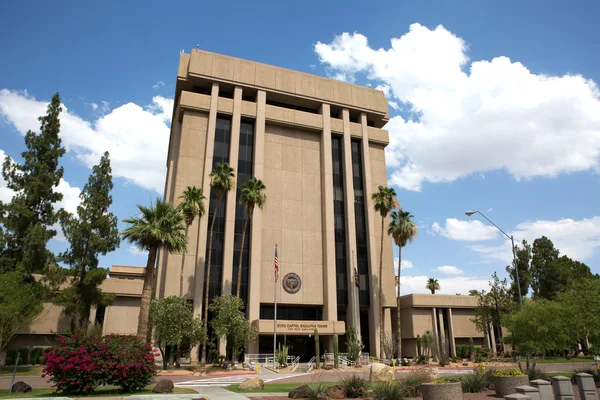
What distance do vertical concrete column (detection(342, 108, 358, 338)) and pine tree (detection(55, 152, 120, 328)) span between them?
2710 cm

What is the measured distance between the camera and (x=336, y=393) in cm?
1616

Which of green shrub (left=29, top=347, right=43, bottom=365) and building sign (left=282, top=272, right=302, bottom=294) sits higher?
building sign (left=282, top=272, right=302, bottom=294)

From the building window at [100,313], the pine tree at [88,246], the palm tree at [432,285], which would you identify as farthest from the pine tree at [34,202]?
the palm tree at [432,285]

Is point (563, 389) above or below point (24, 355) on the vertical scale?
above

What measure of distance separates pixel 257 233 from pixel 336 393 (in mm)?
33144

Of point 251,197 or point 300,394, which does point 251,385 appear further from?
point 251,197

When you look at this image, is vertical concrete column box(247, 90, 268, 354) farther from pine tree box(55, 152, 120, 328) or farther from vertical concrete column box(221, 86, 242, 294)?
pine tree box(55, 152, 120, 328)

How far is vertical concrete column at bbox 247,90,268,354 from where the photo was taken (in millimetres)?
45891

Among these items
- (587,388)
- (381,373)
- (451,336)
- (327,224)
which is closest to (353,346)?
(327,224)

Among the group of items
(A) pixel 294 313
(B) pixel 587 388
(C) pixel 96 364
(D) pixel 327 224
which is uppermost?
(D) pixel 327 224

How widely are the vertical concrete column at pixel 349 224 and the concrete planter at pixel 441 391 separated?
33.8 m

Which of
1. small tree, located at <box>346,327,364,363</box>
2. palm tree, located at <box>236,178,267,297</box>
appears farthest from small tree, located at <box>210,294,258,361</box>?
small tree, located at <box>346,327,364,363</box>

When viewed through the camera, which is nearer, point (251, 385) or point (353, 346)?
point (251, 385)

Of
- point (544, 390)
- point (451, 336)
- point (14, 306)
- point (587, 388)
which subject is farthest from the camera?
point (451, 336)
